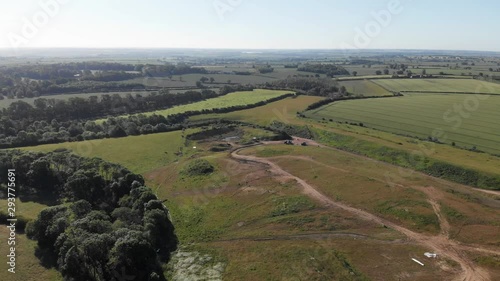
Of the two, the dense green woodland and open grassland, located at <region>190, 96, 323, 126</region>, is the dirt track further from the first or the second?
the dense green woodland

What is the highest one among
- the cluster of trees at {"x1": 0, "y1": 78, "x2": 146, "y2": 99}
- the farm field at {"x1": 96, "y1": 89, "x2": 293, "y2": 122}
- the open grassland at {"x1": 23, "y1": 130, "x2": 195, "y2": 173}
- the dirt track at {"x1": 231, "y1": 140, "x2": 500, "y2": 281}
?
the cluster of trees at {"x1": 0, "y1": 78, "x2": 146, "y2": 99}

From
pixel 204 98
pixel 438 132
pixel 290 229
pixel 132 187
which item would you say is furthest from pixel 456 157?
pixel 204 98

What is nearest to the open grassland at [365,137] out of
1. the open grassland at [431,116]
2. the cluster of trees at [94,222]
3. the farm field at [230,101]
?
the open grassland at [431,116]

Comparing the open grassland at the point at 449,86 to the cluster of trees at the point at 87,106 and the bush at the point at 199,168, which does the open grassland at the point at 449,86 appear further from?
the bush at the point at 199,168

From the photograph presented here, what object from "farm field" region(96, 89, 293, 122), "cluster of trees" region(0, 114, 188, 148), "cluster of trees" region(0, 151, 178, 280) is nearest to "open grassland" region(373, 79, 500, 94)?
"farm field" region(96, 89, 293, 122)

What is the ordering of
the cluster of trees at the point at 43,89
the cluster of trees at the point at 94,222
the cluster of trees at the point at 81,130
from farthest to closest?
the cluster of trees at the point at 43,89, the cluster of trees at the point at 81,130, the cluster of trees at the point at 94,222

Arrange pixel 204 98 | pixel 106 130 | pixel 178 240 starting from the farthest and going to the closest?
pixel 204 98 → pixel 106 130 → pixel 178 240

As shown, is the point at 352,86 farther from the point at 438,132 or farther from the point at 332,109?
the point at 438,132
